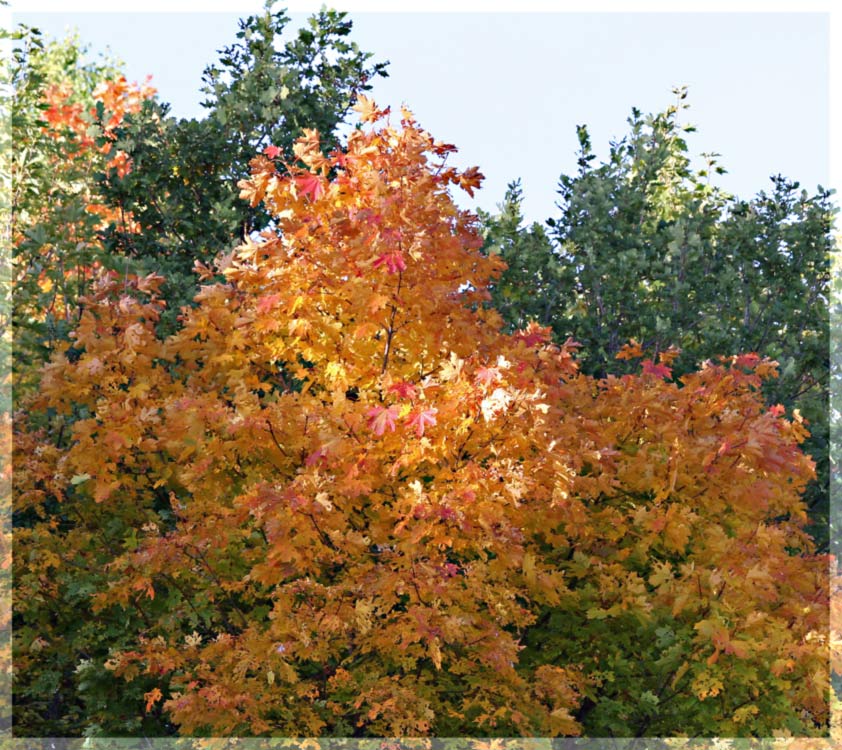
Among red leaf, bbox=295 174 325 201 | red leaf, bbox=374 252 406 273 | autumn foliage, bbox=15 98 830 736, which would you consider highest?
red leaf, bbox=295 174 325 201

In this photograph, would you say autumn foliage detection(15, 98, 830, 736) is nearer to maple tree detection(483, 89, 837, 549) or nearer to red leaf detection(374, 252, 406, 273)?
red leaf detection(374, 252, 406, 273)

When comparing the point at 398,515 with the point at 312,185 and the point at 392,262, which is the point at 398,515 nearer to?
the point at 392,262

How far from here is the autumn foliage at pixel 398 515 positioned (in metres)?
7.62

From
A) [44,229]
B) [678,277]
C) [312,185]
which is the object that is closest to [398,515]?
[312,185]

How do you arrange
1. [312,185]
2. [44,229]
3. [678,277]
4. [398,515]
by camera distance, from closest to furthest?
[398,515] < [312,185] < [44,229] < [678,277]

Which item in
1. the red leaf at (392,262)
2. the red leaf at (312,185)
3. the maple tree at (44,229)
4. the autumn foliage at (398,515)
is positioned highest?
the maple tree at (44,229)

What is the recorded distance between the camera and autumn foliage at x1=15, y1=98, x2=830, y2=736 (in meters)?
7.62

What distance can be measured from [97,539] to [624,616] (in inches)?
191

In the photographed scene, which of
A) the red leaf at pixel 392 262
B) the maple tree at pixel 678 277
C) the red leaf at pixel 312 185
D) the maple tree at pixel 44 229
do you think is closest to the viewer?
the red leaf at pixel 392 262

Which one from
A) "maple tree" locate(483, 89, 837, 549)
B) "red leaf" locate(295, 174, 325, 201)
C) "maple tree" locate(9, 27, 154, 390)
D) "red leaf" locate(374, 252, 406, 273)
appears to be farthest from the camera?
"maple tree" locate(483, 89, 837, 549)

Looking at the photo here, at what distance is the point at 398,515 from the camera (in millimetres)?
A: 7625

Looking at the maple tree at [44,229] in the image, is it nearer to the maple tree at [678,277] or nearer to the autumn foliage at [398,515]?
the autumn foliage at [398,515]

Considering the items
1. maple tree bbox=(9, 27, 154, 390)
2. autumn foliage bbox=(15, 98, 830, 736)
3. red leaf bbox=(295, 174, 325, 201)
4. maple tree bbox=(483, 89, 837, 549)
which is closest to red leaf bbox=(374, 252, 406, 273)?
autumn foliage bbox=(15, 98, 830, 736)

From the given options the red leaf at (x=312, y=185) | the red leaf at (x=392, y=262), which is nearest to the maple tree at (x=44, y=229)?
the red leaf at (x=312, y=185)
